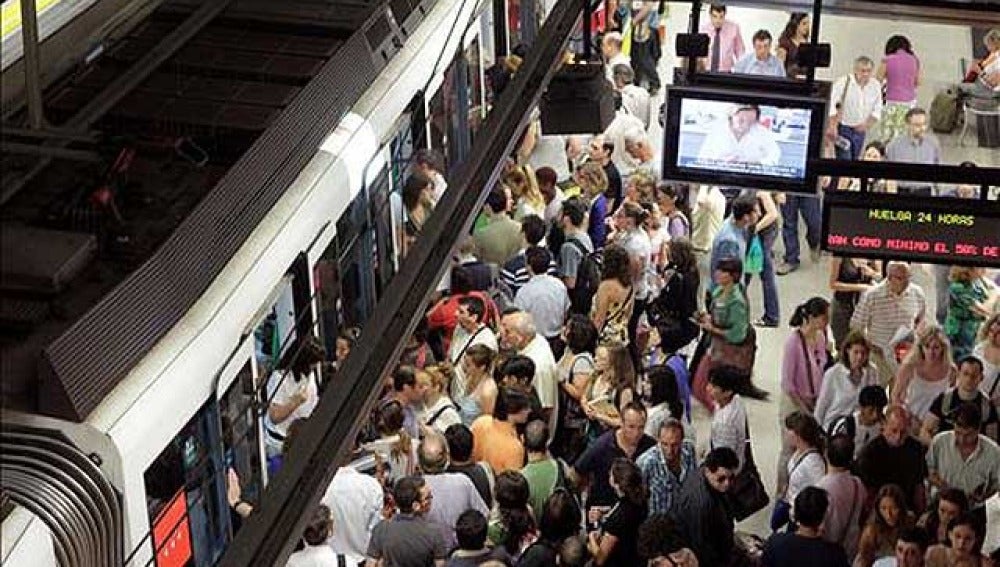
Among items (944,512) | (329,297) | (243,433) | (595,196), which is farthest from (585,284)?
(243,433)

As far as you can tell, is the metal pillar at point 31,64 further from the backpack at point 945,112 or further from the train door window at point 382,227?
the backpack at point 945,112

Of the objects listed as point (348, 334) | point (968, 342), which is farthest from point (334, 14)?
point (968, 342)

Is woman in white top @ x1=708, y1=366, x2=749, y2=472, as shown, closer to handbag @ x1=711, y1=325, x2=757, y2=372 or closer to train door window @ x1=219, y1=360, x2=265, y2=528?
handbag @ x1=711, y1=325, x2=757, y2=372

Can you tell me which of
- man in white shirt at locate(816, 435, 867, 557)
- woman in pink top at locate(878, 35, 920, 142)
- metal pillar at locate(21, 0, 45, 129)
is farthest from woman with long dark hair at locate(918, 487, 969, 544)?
woman in pink top at locate(878, 35, 920, 142)

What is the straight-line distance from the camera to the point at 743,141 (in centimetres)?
980

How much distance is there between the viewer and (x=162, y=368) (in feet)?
20.9

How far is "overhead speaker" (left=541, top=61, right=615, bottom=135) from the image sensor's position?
9.94 meters

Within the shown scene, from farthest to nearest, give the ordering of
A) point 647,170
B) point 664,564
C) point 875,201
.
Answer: point 647,170, point 875,201, point 664,564

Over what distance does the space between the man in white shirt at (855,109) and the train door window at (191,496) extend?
7615 mm

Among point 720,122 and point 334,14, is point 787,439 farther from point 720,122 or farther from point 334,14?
point 334,14

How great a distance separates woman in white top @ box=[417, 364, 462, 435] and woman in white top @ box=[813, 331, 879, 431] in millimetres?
1909

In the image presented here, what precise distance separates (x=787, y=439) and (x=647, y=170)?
10.9 ft

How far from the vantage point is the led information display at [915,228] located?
366 inches

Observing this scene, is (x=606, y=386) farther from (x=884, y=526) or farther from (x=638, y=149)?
(x=638, y=149)
